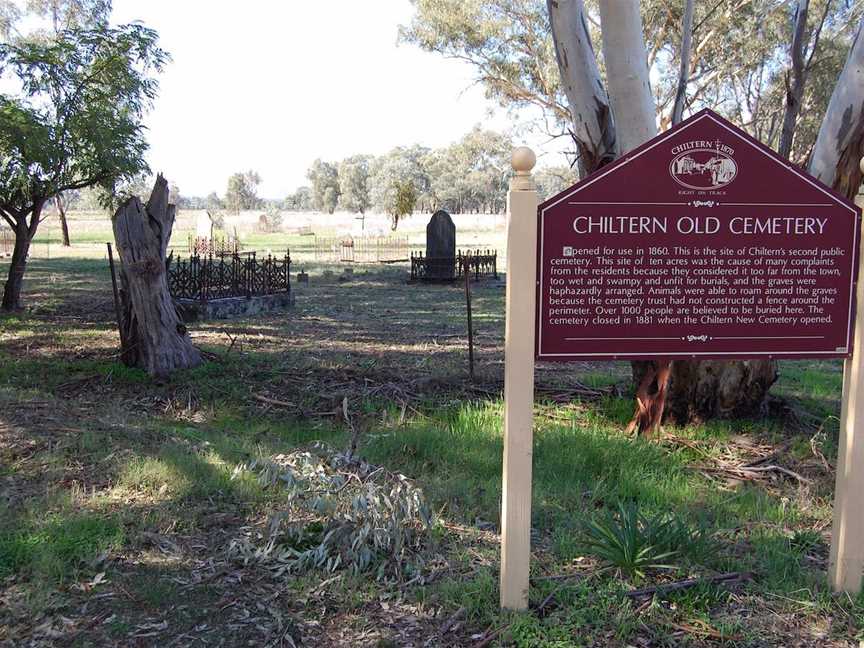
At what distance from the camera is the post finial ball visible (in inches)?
134

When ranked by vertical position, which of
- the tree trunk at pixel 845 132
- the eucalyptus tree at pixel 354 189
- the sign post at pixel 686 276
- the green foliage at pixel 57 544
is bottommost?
the green foliage at pixel 57 544

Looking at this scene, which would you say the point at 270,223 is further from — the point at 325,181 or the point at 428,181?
the point at 325,181

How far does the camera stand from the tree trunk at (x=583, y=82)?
6.55 metres

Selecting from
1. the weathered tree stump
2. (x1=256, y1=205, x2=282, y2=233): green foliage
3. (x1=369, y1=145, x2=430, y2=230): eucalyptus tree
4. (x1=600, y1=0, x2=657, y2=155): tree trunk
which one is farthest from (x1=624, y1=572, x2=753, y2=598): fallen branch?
(x1=369, y1=145, x2=430, y2=230): eucalyptus tree

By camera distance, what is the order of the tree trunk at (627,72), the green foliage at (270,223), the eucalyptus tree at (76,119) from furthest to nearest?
the green foliage at (270,223) → the eucalyptus tree at (76,119) → the tree trunk at (627,72)

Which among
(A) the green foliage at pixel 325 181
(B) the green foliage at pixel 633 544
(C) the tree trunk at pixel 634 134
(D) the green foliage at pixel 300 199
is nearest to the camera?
(B) the green foliage at pixel 633 544

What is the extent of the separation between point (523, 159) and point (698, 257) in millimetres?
1005

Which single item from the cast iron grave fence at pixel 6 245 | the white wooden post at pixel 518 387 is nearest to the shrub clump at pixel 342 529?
the white wooden post at pixel 518 387

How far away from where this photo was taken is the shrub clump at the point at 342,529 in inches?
158

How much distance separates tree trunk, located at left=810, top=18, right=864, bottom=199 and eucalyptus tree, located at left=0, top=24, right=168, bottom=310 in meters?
11.8

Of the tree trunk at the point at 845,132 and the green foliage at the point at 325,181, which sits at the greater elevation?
the green foliage at the point at 325,181

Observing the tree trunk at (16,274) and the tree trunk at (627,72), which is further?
the tree trunk at (16,274)

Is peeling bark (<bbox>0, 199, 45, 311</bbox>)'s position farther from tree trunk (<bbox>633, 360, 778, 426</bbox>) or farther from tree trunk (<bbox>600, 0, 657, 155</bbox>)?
tree trunk (<bbox>633, 360, 778, 426</bbox>)

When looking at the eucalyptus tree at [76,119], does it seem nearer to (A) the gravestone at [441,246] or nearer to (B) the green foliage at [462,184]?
(A) the gravestone at [441,246]
